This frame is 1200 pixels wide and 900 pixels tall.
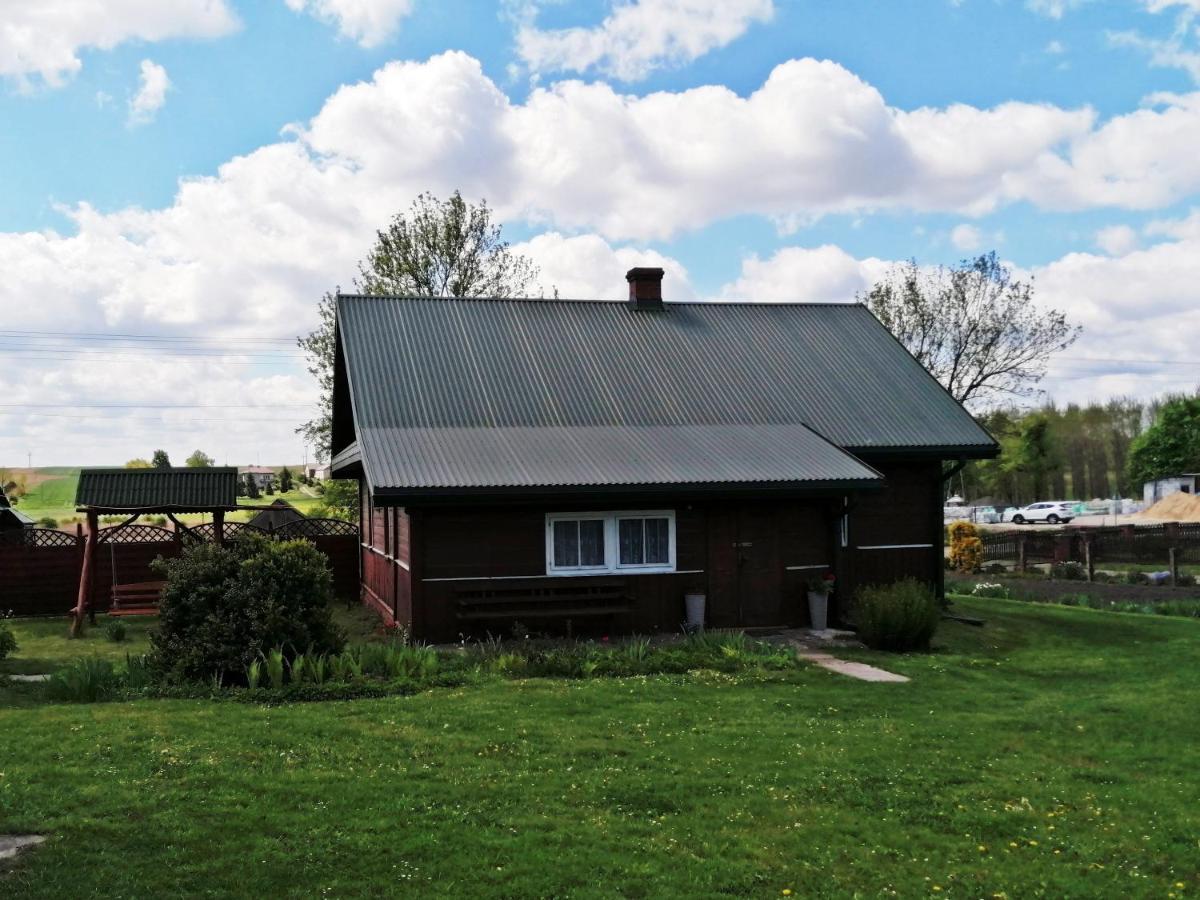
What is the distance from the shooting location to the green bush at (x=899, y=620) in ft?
48.9

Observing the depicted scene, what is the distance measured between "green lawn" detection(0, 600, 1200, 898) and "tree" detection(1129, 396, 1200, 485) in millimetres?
67765

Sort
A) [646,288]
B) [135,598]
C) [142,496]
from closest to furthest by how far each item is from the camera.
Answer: [142,496] < [135,598] < [646,288]

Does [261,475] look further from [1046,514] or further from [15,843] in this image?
[15,843]

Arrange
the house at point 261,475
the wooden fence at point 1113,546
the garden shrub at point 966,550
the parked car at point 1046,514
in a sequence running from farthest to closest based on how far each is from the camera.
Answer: the house at point 261,475 < the parked car at point 1046,514 < the wooden fence at point 1113,546 < the garden shrub at point 966,550

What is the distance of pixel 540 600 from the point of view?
15320mm

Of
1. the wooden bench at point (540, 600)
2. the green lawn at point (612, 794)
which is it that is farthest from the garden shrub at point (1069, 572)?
the green lawn at point (612, 794)

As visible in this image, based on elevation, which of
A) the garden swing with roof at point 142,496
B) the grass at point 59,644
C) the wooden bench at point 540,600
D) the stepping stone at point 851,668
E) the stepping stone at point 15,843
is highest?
the garden swing with roof at point 142,496

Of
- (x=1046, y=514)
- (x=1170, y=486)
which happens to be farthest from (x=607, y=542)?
(x=1170, y=486)

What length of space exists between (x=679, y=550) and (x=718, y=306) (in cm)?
826

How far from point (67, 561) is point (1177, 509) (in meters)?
56.0

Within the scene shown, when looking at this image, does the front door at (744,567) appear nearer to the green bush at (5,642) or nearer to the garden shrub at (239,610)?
the garden shrub at (239,610)

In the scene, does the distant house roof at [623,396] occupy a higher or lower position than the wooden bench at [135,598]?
higher

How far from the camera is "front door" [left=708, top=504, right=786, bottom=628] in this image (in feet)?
53.9

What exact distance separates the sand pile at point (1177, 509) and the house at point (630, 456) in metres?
42.3
